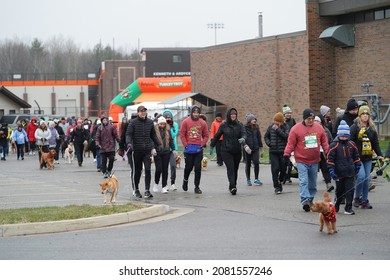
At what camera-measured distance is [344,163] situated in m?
13.2

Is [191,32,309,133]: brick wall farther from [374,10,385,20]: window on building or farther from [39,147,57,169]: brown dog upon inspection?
[39,147,57,169]: brown dog

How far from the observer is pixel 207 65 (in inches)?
1713

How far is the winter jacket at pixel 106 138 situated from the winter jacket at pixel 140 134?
5.62 meters

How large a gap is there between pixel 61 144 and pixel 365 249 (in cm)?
2720

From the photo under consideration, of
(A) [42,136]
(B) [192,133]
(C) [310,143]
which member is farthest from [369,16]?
(C) [310,143]

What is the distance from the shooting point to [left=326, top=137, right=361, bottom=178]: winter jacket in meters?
13.2

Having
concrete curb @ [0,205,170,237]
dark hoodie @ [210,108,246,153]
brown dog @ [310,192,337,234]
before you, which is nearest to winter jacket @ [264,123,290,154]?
dark hoodie @ [210,108,246,153]

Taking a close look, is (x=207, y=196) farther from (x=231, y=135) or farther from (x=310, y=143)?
(x=310, y=143)

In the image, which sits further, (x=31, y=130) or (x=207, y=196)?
(x=31, y=130)

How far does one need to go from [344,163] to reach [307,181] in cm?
79

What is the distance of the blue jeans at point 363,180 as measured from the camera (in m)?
13.8

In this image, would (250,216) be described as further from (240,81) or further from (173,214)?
(240,81)

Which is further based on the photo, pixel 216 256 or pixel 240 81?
pixel 240 81

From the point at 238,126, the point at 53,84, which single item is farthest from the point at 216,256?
the point at 53,84
